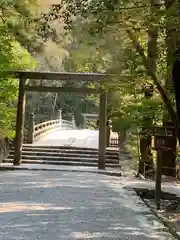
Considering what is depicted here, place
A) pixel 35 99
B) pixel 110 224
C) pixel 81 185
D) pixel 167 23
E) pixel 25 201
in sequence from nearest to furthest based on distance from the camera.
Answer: pixel 167 23 → pixel 110 224 → pixel 25 201 → pixel 81 185 → pixel 35 99

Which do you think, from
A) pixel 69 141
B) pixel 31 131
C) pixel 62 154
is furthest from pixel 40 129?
pixel 62 154

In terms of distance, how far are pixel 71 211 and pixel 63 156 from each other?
904cm

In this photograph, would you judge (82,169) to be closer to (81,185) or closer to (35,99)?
(81,185)

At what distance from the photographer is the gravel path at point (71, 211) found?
6258 mm

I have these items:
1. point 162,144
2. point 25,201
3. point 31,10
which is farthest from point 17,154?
point 162,144

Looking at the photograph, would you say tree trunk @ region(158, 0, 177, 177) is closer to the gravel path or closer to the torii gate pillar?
the gravel path

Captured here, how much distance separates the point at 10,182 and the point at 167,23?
6.84 meters

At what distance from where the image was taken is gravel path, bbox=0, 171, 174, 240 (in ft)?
20.5

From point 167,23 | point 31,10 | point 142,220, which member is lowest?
point 142,220

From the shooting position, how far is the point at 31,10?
45.0 feet

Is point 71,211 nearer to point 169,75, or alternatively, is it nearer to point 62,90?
point 169,75

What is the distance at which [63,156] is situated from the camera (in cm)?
1689

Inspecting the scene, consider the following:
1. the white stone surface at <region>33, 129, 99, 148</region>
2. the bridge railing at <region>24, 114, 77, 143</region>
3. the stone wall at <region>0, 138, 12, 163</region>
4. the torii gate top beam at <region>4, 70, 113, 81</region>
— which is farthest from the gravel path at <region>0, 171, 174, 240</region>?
the bridge railing at <region>24, 114, 77, 143</region>

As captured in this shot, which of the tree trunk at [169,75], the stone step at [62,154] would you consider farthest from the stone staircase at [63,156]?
the tree trunk at [169,75]
